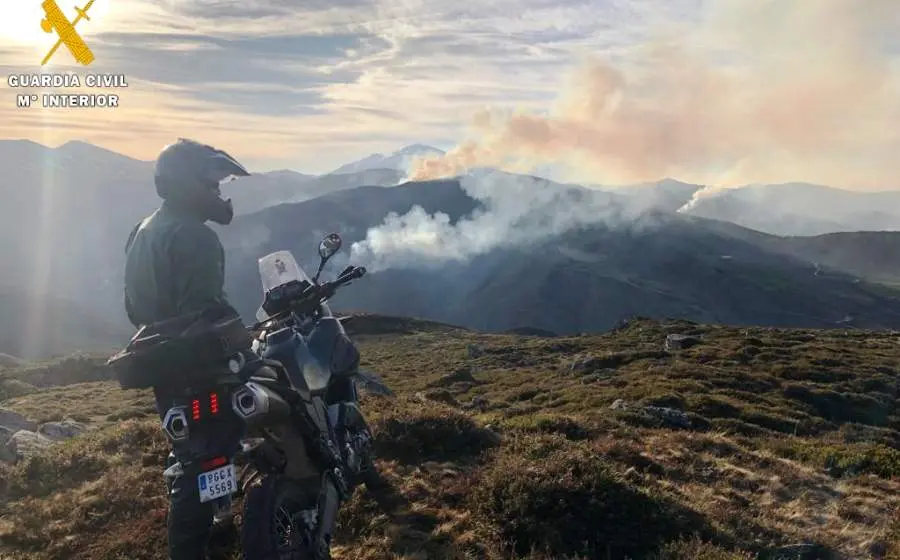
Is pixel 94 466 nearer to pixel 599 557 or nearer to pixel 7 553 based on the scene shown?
pixel 7 553

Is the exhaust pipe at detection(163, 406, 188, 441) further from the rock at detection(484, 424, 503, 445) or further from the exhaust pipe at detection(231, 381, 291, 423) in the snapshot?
the rock at detection(484, 424, 503, 445)

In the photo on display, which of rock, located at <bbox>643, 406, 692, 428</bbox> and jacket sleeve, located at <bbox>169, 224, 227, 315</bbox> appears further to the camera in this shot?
rock, located at <bbox>643, 406, 692, 428</bbox>

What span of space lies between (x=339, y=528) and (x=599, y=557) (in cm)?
328

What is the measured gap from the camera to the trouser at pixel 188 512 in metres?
5.05

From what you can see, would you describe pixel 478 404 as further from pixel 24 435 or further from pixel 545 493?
pixel 545 493

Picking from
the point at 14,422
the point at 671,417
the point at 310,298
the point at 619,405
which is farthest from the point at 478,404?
the point at 310,298

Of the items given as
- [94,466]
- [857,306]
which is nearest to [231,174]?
[94,466]

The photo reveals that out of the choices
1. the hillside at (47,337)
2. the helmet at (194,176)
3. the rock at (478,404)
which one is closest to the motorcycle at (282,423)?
the helmet at (194,176)

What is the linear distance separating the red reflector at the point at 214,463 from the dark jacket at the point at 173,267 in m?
1.27

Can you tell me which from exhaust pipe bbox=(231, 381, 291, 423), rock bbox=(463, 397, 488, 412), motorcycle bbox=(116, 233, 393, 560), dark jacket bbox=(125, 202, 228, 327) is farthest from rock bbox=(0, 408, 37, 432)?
exhaust pipe bbox=(231, 381, 291, 423)

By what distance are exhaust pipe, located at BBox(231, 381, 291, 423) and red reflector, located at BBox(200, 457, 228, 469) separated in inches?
14.2

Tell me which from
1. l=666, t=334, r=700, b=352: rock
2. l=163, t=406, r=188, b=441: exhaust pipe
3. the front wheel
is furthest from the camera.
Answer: l=666, t=334, r=700, b=352: rock

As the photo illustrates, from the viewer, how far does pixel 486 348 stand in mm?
68312

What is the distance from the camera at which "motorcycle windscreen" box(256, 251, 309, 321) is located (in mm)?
7554
